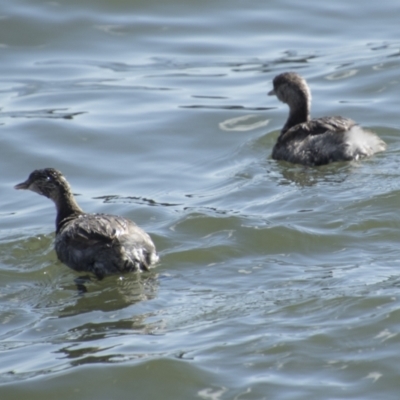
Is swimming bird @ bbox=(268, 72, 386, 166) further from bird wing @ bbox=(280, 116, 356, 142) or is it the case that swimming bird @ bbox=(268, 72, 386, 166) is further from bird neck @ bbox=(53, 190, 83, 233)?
bird neck @ bbox=(53, 190, 83, 233)

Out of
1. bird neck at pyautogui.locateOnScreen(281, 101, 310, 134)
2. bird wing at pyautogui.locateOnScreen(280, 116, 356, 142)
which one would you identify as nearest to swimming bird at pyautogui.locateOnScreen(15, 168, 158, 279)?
bird wing at pyautogui.locateOnScreen(280, 116, 356, 142)

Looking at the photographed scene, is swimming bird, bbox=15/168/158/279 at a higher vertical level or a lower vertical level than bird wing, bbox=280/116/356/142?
lower

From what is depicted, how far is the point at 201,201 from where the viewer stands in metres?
11.2

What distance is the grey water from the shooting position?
711 centimetres

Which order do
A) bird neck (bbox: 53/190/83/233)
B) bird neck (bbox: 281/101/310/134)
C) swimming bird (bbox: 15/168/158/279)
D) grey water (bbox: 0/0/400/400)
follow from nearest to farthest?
grey water (bbox: 0/0/400/400) → swimming bird (bbox: 15/168/158/279) → bird neck (bbox: 53/190/83/233) → bird neck (bbox: 281/101/310/134)

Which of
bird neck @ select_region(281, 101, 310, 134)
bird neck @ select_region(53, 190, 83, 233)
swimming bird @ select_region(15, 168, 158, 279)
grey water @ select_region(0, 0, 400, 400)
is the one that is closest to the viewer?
grey water @ select_region(0, 0, 400, 400)

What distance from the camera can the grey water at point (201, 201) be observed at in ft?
23.3

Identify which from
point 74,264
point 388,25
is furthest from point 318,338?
point 388,25

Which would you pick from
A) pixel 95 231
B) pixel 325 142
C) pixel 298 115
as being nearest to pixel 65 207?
pixel 95 231

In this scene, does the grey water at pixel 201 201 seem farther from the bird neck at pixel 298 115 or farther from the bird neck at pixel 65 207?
the bird neck at pixel 298 115

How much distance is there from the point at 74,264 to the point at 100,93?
6976mm

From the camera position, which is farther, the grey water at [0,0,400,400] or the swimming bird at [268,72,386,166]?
the swimming bird at [268,72,386,166]

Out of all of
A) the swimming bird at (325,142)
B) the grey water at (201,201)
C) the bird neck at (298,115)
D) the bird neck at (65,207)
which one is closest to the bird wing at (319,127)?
the swimming bird at (325,142)

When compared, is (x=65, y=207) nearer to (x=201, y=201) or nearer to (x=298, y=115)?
(x=201, y=201)
